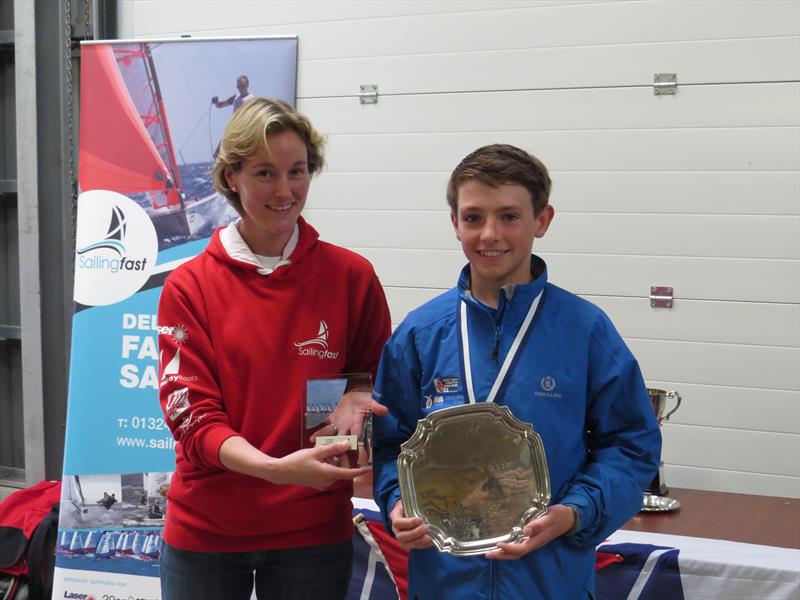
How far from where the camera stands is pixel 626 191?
12.3 feet

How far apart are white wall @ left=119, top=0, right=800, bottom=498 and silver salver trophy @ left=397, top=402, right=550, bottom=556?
2.24m

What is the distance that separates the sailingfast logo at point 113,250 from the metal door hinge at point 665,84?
226 centimetres

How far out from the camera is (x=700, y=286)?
3.65 meters

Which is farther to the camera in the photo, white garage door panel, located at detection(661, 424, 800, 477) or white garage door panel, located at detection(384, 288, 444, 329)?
white garage door panel, located at detection(384, 288, 444, 329)

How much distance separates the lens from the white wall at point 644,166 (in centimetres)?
A: 353

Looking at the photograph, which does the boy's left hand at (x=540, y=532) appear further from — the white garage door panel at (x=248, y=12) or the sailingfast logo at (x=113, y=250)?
the sailingfast logo at (x=113, y=250)

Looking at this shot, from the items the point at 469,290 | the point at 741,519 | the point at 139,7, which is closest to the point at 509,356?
the point at 469,290

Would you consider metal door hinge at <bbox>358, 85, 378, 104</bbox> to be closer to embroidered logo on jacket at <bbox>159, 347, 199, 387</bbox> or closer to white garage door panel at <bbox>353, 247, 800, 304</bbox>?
white garage door panel at <bbox>353, 247, 800, 304</bbox>

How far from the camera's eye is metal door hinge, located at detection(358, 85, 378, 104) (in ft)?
13.7

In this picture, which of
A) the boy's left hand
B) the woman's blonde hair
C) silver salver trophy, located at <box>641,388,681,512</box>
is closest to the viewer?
the boy's left hand

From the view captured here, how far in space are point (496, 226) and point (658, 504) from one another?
5.77 ft

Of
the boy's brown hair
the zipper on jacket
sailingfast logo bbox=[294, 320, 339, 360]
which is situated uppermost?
the boy's brown hair

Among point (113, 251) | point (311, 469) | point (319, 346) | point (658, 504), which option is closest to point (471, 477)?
point (311, 469)

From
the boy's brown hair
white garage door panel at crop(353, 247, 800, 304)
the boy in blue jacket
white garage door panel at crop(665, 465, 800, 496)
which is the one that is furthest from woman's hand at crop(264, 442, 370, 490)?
white garage door panel at crop(665, 465, 800, 496)
